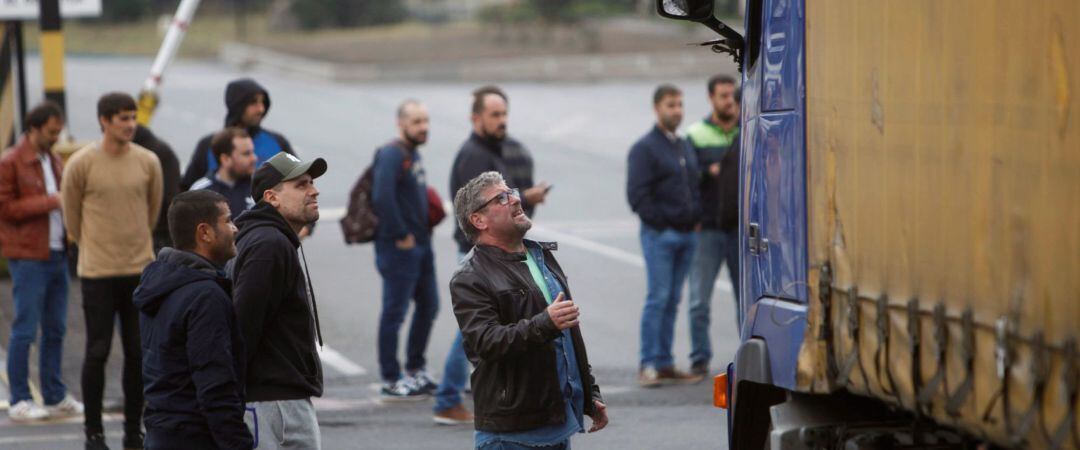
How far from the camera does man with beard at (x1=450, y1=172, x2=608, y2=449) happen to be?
587cm

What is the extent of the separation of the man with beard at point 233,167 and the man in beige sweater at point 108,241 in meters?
0.42

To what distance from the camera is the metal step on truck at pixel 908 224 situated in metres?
4.04

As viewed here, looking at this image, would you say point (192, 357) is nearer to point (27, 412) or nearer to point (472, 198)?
point (472, 198)

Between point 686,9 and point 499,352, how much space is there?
62.4 inches

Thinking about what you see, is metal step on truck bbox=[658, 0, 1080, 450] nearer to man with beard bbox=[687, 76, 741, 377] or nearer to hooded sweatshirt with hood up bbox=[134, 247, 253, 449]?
hooded sweatshirt with hood up bbox=[134, 247, 253, 449]

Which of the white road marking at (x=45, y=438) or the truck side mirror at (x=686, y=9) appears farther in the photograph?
the white road marking at (x=45, y=438)

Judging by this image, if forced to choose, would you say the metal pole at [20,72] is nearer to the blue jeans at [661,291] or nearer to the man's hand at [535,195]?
the man's hand at [535,195]

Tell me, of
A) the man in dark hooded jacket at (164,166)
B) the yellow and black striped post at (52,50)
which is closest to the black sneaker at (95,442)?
the man in dark hooded jacket at (164,166)

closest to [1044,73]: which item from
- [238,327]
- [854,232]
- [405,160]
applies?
[854,232]

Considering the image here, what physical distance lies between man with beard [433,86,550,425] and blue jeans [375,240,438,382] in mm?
386

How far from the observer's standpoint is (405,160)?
406 inches

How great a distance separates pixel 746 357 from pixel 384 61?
40.1 meters

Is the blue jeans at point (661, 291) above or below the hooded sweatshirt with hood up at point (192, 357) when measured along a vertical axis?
below

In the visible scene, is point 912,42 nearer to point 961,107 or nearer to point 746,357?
point 961,107
